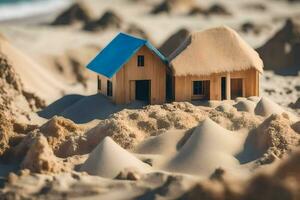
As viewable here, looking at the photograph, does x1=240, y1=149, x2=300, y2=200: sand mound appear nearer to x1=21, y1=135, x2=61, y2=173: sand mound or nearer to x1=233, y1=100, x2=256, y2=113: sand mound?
x1=21, y1=135, x2=61, y2=173: sand mound

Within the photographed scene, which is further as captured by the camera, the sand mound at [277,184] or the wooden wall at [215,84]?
the wooden wall at [215,84]

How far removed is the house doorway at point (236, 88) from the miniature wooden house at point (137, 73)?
173 centimetres

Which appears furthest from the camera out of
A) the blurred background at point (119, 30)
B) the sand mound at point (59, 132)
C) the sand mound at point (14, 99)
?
the blurred background at point (119, 30)

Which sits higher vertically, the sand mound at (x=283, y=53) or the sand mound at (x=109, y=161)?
the sand mound at (x=283, y=53)

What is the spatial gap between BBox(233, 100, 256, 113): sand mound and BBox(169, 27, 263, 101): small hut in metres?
1.04

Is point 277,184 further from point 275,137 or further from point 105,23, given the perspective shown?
point 105,23

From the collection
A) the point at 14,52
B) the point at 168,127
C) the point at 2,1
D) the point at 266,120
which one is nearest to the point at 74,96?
the point at 14,52

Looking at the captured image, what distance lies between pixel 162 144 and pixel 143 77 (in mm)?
3555

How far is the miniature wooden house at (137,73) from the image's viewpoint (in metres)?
20.7

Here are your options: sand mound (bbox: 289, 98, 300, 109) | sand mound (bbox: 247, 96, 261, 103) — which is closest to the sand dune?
sand mound (bbox: 247, 96, 261, 103)

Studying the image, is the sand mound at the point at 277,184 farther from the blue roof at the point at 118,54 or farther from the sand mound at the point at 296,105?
the sand mound at the point at 296,105

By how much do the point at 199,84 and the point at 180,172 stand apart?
4.87 metres

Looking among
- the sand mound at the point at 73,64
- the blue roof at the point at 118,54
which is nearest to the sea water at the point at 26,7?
the sand mound at the point at 73,64

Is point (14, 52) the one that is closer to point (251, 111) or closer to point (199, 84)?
point (199, 84)
